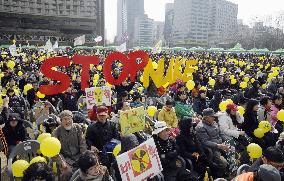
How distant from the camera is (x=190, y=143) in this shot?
217 inches

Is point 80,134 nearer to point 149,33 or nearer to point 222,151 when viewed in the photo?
point 222,151

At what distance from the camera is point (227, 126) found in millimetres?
6441

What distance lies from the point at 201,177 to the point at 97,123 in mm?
2039

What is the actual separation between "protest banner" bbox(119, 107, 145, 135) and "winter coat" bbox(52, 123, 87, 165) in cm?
80

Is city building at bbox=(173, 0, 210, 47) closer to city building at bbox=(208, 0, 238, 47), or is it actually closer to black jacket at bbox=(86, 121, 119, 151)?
city building at bbox=(208, 0, 238, 47)

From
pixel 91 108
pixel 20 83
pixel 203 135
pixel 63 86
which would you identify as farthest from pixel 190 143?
pixel 20 83

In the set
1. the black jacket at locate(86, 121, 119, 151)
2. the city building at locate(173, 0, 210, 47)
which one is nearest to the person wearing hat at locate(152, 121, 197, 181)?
the black jacket at locate(86, 121, 119, 151)

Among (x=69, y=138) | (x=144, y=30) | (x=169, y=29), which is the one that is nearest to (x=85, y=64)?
(x=69, y=138)

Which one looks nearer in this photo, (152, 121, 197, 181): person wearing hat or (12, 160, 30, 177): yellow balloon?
(12, 160, 30, 177): yellow balloon

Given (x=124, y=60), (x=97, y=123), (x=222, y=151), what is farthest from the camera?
(x=124, y=60)

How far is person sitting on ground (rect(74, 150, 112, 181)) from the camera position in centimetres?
364

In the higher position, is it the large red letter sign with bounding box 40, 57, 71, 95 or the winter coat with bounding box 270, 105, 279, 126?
the large red letter sign with bounding box 40, 57, 71, 95

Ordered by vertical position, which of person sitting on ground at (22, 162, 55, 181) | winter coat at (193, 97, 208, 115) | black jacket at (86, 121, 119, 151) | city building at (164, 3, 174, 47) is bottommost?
winter coat at (193, 97, 208, 115)

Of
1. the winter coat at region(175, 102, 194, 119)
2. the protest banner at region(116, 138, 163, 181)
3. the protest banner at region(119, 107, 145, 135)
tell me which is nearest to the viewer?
the protest banner at region(116, 138, 163, 181)
